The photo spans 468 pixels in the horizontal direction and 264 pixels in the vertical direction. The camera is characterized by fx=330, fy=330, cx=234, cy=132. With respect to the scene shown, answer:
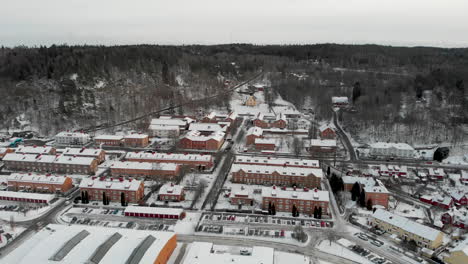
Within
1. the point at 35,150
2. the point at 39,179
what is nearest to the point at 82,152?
the point at 35,150

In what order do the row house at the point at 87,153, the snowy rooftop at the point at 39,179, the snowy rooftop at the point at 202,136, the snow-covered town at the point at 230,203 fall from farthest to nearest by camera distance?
the snowy rooftop at the point at 202,136 < the row house at the point at 87,153 < the snowy rooftop at the point at 39,179 < the snow-covered town at the point at 230,203

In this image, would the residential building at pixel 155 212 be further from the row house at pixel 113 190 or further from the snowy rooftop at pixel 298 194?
the snowy rooftop at pixel 298 194

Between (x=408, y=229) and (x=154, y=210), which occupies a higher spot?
(x=408, y=229)

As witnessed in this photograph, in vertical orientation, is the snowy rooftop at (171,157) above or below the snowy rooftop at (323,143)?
below

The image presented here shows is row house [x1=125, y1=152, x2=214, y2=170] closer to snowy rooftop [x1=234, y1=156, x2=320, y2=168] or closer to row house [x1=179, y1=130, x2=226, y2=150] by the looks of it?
snowy rooftop [x1=234, y1=156, x2=320, y2=168]

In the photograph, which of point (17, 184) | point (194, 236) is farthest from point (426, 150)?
point (17, 184)

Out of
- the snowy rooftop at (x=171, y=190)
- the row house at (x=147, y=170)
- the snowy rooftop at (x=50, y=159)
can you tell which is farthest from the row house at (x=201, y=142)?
the snowy rooftop at (x=171, y=190)

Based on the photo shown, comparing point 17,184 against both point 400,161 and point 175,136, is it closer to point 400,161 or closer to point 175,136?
point 175,136

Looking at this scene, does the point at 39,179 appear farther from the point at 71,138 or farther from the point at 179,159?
the point at 71,138
